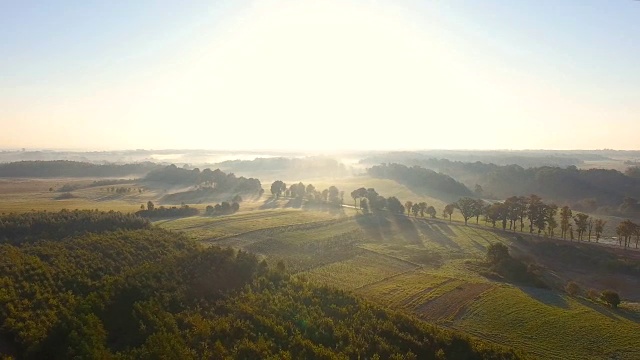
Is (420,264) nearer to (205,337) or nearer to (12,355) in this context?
(205,337)

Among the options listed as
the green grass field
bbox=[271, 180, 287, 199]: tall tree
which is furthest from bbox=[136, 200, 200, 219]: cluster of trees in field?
bbox=[271, 180, 287, 199]: tall tree

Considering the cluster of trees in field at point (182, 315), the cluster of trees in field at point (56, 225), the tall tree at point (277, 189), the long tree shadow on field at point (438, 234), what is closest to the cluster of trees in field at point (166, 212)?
the cluster of trees in field at point (56, 225)

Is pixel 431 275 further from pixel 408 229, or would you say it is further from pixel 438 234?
pixel 408 229

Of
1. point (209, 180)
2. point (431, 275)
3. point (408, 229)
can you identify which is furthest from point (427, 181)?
point (431, 275)

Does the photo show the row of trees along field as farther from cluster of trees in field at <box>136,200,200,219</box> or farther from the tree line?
the tree line

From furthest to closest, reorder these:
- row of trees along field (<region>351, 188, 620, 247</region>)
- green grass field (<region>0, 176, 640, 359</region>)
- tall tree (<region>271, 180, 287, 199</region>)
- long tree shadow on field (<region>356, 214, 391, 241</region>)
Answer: tall tree (<region>271, 180, 287, 199</region>) < long tree shadow on field (<region>356, 214, 391, 241</region>) < row of trees along field (<region>351, 188, 620, 247</region>) < green grass field (<region>0, 176, 640, 359</region>)

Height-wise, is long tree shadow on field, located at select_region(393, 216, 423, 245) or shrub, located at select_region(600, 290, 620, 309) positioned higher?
long tree shadow on field, located at select_region(393, 216, 423, 245)
